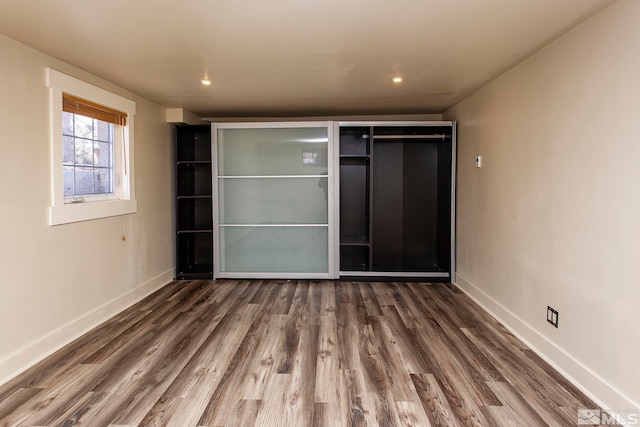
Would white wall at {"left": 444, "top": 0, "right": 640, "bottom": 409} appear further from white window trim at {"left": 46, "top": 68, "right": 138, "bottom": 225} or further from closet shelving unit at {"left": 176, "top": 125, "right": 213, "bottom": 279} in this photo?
white window trim at {"left": 46, "top": 68, "right": 138, "bottom": 225}

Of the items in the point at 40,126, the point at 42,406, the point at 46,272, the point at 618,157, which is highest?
the point at 40,126

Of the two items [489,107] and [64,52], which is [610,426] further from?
[64,52]

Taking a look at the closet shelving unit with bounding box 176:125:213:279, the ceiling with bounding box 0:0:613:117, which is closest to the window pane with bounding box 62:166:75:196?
the ceiling with bounding box 0:0:613:117

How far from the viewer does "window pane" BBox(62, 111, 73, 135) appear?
291 cm

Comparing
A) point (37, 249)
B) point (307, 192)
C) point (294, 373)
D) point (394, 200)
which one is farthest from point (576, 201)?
point (37, 249)

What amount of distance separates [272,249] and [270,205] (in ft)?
1.87

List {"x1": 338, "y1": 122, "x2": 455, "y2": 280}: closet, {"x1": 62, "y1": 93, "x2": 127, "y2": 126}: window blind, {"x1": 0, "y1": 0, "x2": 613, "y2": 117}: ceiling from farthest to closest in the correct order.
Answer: {"x1": 338, "y1": 122, "x2": 455, "y2": 280}: closet < {"x1": 62, "y1": 93, "x2": 127, "y2": 126}: window blind < {"x1": 0, "y1": 0, "x2": 613, "y2": 117}: ceiling

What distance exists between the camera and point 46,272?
104 inches

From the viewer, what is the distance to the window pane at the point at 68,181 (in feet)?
9.65

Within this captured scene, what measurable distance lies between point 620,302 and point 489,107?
2.15 meters

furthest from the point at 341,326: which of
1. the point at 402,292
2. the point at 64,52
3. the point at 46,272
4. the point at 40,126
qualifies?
the point at 64,52

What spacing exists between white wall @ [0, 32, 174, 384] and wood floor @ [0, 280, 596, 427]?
0.58 feet

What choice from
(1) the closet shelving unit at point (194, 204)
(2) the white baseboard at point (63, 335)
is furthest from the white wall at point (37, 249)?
(1) the closet shelving unit at point (194, 204)

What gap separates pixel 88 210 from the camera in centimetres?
307
